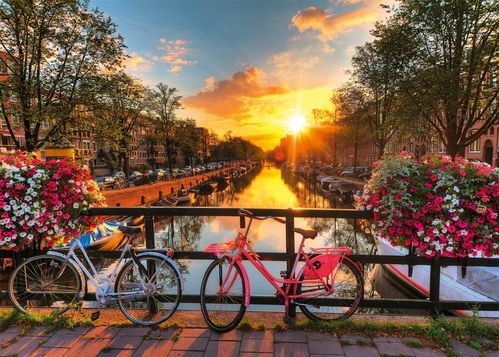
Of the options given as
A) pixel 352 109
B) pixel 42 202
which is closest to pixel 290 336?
pixel 42 202

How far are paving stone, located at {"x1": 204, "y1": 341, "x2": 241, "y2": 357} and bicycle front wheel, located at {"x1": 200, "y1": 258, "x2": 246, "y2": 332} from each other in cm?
18

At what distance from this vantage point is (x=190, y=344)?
2.86 metres

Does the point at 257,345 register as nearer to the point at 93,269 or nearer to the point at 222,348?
the point at 222,348

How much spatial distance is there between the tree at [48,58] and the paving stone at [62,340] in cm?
1177

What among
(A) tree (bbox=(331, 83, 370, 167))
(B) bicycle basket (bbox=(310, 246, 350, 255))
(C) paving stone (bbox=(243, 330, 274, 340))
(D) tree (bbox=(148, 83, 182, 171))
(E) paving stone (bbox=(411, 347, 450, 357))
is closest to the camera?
(E) paving stone (bbox=(411, 347, 450, 357))

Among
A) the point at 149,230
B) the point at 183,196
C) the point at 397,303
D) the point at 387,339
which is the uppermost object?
the point at 149,230

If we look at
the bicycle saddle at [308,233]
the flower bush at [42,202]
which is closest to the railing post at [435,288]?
the bicycle saddle at [308,233]

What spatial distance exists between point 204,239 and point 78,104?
9.42m

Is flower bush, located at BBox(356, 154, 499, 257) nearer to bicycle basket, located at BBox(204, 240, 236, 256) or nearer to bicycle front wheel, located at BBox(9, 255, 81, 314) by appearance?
bicycle basket, located at BBox(204, 240, 236, 256)

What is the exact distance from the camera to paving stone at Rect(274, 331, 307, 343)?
9.59 ft

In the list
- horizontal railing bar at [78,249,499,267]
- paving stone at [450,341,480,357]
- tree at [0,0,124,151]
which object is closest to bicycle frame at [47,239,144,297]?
horizontal railing bar at [78,249,499,267]

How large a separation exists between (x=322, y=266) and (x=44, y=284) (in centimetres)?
311

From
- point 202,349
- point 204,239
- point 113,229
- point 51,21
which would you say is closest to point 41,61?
point 51,21

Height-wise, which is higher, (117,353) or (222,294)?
(222,294)
